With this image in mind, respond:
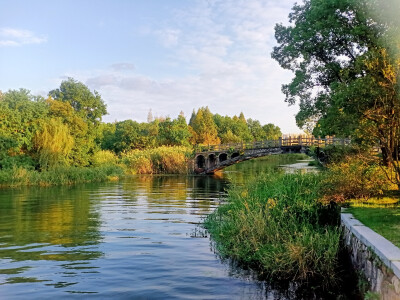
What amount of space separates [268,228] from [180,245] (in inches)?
123

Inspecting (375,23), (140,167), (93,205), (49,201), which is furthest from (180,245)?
(140,167)

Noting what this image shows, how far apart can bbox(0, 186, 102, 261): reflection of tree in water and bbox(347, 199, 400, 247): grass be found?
266 inches

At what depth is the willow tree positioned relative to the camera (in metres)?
11.6

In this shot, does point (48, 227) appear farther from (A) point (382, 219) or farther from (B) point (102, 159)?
(B) point (102, 159)

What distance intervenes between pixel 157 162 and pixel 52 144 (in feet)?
44.7

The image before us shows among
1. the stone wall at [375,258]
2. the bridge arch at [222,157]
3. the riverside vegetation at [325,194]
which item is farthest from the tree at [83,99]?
the stone wall at [375,258]

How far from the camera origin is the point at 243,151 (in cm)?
4688

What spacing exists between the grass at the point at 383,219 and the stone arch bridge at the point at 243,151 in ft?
108

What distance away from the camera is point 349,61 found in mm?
25000

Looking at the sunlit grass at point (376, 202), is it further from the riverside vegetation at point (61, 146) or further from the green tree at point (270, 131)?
the green tree at point (270, 131)

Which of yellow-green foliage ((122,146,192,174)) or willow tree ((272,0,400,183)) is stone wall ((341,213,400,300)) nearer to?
willow tree ((272,0,400,183))

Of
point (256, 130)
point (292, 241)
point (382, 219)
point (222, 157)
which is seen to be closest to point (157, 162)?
point (222, 157)

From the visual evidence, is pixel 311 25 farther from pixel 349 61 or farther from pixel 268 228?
pixel 268 228

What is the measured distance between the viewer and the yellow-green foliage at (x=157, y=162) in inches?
1741
